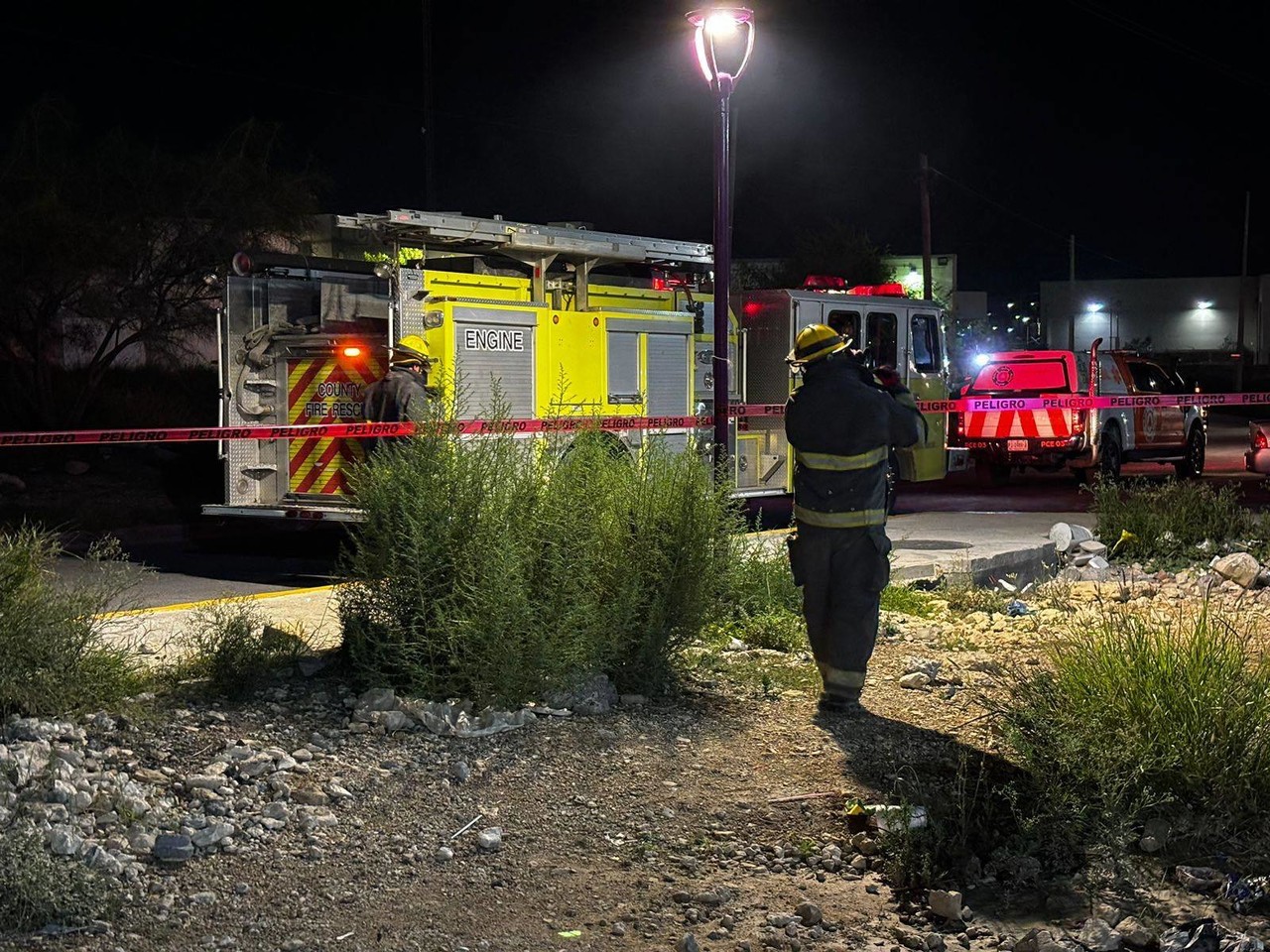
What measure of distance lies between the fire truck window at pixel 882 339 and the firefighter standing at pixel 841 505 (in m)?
8.52

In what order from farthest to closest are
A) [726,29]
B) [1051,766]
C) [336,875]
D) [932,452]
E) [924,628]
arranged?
[932,452]
[726,29]
[924,628]
[1051,766]
[336,875]

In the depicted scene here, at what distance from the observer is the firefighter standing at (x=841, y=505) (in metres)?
6.25

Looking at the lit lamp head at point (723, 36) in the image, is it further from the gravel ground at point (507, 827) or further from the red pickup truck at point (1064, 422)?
the red pickup truck at point (1064, 422)

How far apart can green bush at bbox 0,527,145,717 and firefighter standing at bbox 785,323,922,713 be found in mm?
2905

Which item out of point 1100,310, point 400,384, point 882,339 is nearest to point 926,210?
point 882,339

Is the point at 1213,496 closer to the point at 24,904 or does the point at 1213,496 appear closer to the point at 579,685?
the point at 579,685

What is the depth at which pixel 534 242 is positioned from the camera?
37.8 feet

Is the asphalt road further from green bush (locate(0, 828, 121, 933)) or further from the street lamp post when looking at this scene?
green bush (locate(0, 828, 121, 933))

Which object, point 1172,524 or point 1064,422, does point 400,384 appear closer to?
point 1172,524

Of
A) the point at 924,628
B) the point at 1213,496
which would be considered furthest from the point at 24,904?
the point at 1213,496

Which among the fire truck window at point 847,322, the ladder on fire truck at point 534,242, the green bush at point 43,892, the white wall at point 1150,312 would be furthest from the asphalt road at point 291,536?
the white wall at point 1150,312

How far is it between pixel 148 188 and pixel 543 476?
12608 mm

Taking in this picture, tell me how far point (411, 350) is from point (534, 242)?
1.49 metres

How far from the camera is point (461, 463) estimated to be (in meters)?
5.86
